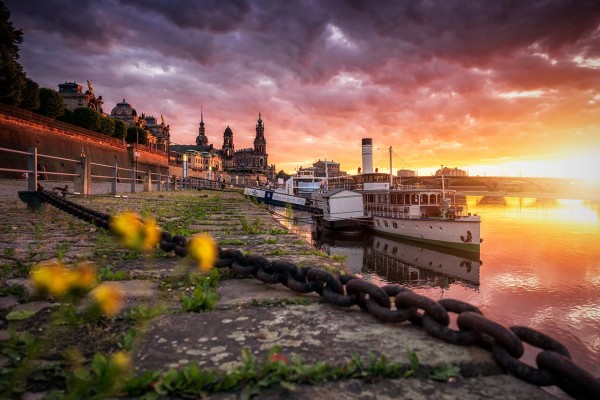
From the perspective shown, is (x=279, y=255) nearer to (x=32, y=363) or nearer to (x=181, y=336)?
(x=181, y=336)

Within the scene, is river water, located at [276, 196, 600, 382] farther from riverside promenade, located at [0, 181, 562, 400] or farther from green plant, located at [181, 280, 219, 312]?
A: green plant, located at [181, 280, 219, 312]

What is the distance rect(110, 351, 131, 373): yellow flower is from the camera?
4.35 ft

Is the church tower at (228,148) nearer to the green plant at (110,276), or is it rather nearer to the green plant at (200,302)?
the green plant at (110,276)

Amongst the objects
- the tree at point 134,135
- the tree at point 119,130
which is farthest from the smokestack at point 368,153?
the tree at point 134,135

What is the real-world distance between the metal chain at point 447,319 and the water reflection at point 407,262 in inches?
457

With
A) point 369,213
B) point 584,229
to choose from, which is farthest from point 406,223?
point 584,229

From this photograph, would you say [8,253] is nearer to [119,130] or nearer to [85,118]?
[85,118]

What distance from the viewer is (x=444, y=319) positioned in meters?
1.65

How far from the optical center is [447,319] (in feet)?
5.42

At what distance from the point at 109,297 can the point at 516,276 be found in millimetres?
16090

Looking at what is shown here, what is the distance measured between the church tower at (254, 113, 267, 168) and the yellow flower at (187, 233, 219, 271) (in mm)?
172971

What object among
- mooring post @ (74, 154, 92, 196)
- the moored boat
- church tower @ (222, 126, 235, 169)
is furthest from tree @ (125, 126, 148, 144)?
church tower @ (222, 126, 235, 169)

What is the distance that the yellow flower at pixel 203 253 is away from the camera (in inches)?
114

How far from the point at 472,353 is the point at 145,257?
3.17 metres
